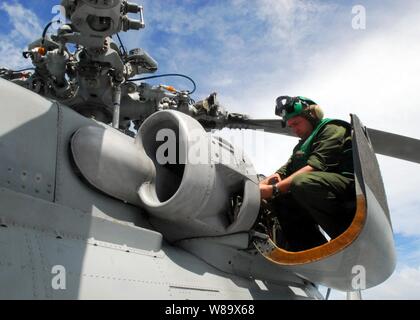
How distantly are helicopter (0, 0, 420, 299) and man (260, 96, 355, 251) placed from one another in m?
0.26

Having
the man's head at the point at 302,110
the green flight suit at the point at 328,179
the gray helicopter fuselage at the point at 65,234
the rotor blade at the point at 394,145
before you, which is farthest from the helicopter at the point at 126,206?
the rotor blade at the point at 394,145

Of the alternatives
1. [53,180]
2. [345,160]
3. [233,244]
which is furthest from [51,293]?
[345,160]

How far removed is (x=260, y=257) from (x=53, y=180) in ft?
7.53

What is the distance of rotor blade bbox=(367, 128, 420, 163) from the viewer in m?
5.45

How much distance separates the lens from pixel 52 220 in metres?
3.06

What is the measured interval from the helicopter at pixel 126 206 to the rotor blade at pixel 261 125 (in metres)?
1.61

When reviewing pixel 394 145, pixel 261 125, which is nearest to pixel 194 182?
pixel 261 125

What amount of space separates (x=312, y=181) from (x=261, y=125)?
8.22 feet

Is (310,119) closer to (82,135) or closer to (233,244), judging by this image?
(233,244)

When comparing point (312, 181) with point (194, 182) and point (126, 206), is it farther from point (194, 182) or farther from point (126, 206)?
point (126, 206)

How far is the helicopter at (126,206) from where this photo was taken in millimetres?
2916

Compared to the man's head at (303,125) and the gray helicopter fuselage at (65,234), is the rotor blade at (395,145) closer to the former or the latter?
the man's head at (303,125)

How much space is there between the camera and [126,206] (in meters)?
3.88

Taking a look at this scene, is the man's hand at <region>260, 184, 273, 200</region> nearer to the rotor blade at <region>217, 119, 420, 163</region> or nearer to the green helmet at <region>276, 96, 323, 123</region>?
the green helmet at <region>276, 96, 323, 123</region>
